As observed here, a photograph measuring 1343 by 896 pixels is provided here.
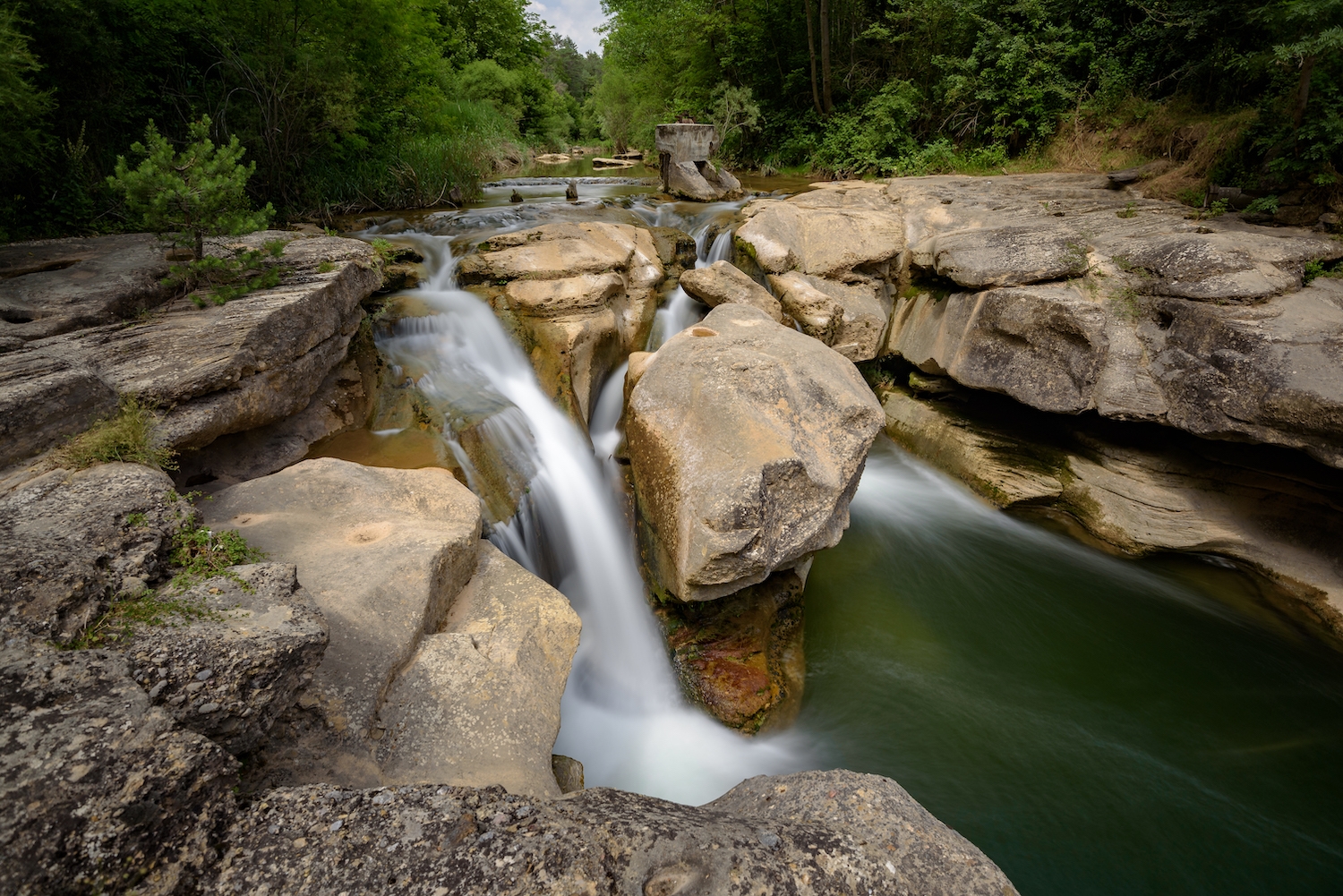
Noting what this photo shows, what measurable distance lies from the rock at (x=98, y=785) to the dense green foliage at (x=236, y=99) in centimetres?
569

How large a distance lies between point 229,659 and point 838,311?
7.03 metres

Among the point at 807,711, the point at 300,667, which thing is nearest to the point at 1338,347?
the point at 807,711

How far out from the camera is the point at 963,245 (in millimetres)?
7105

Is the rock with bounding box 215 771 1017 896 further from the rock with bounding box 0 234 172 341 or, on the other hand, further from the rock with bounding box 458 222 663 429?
the rock with bounding box 458 222 663 429

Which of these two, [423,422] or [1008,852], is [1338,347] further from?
[423,422]

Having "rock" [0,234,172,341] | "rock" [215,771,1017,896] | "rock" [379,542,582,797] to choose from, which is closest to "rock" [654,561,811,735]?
"rock" [379,542,582,797]

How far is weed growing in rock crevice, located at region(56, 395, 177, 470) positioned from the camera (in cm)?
319

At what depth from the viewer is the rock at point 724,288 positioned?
7.18 meters

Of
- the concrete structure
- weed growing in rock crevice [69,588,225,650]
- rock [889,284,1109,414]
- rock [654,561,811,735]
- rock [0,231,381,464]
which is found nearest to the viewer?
weed growing in rock crevice [69,588,225,650]

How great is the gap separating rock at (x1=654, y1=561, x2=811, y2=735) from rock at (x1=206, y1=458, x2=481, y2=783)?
1791 mm

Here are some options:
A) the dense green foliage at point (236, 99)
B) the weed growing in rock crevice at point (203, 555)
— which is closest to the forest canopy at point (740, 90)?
the dense green foliage at point (236, 99)

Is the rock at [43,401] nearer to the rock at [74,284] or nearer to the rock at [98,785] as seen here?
the rock at [74,284]

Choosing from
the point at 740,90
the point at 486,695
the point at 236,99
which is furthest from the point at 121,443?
the point at 740,90

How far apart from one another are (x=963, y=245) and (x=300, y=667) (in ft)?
25.0
